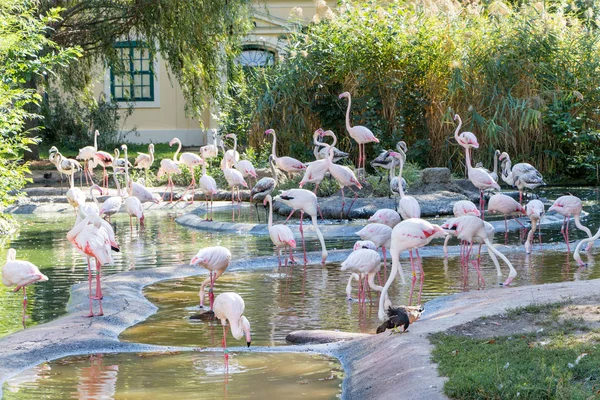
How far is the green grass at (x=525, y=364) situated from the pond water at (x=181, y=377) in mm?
770

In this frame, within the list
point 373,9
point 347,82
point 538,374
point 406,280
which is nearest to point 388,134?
point 347,82

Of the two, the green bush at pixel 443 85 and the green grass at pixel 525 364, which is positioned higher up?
the green bush at pixel 443 85

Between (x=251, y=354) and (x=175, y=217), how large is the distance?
9.30 meters

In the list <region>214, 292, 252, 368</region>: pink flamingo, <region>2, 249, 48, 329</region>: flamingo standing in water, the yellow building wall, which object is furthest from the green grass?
the yellow building wall

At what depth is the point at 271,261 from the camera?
32.1 feet

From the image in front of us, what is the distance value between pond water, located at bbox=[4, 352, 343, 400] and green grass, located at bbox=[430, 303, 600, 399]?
30.3 inches

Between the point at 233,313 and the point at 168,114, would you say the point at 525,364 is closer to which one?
the point at 233,313

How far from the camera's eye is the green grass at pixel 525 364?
4.10 metres

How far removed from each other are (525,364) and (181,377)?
81.1 inches

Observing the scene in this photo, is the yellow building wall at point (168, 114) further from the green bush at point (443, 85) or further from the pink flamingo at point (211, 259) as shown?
the pink flamingo at point (211, 259)

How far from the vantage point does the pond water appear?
5.09 m

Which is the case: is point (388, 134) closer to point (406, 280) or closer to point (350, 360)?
point (406, 280)

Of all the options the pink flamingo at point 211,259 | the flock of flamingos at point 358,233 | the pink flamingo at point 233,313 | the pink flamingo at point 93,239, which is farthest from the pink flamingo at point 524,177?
the pink flamingo at point 233,313

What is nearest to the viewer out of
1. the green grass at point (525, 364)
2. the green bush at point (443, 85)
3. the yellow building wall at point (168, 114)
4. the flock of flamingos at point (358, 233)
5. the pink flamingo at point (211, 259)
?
the green grass at point (525, 364)
